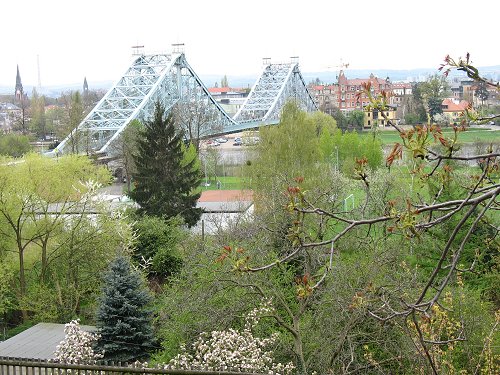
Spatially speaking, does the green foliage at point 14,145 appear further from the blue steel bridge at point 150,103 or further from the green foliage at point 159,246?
the green foliage at point 159,246

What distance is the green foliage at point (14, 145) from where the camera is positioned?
48.8m

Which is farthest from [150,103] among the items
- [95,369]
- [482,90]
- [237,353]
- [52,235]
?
[482,90]

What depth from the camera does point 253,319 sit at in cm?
1080

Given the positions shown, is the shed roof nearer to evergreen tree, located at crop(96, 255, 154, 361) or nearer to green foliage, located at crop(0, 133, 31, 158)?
evergreen tree, located at crop(96, 255, 154, 361)

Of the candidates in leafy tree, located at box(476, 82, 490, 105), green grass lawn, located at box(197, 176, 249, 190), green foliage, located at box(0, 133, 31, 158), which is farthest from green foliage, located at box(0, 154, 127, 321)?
green foliage, located at box(0, 133, 31, 158)

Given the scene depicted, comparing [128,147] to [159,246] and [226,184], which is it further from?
[159,246]

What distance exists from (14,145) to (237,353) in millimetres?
43920

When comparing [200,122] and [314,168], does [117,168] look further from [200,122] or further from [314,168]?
[314,168]

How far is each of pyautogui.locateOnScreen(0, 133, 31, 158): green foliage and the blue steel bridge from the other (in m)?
3.82

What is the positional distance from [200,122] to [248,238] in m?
39.5

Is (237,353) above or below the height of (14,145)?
below

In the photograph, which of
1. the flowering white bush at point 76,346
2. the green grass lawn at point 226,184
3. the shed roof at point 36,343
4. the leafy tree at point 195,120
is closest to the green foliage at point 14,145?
the leafy tree at point 195,120

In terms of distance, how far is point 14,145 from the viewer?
50406mm

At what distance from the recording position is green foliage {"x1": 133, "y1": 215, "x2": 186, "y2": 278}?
71.1ft
